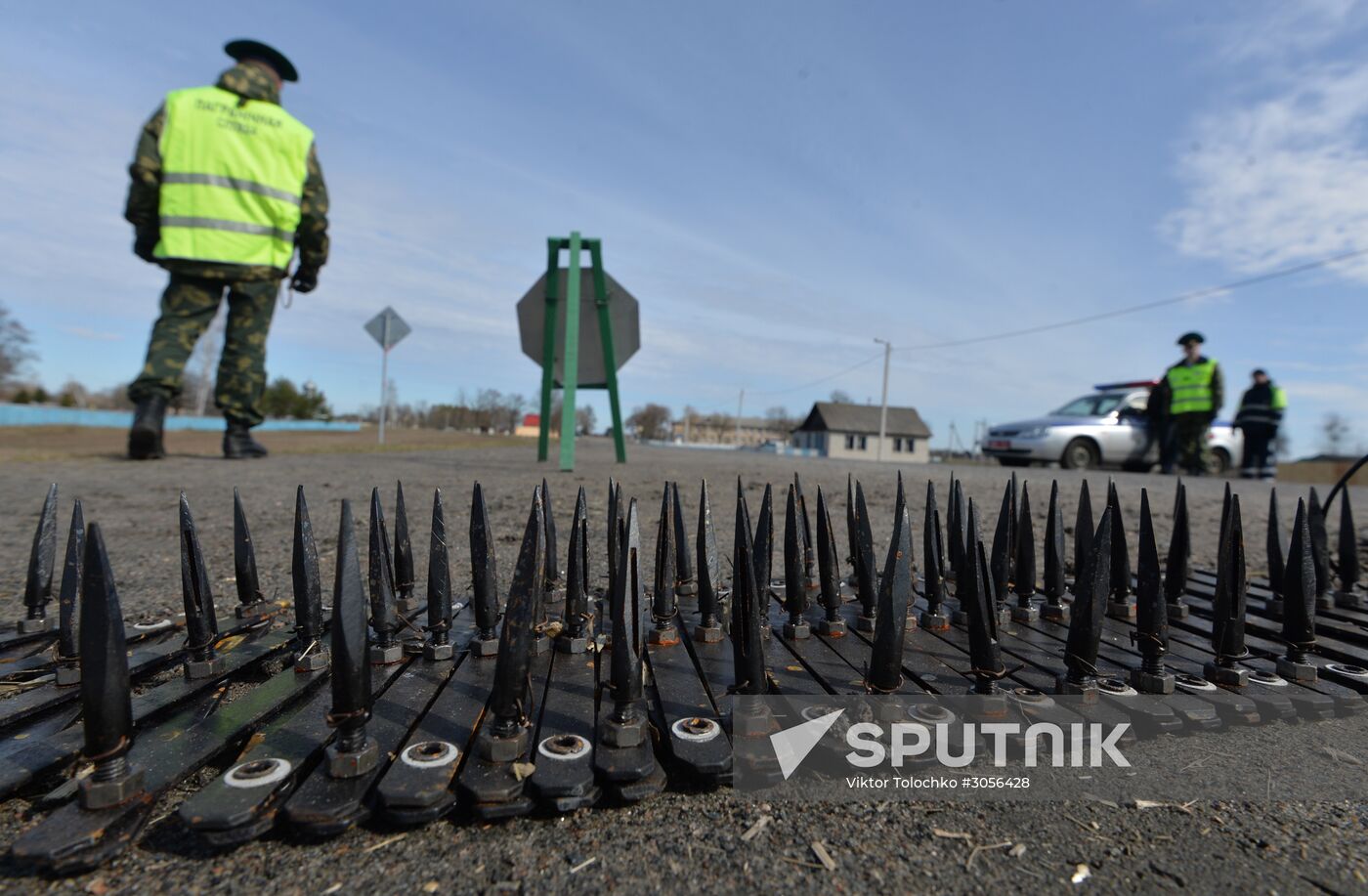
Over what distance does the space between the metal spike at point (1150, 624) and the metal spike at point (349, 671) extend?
1578mm

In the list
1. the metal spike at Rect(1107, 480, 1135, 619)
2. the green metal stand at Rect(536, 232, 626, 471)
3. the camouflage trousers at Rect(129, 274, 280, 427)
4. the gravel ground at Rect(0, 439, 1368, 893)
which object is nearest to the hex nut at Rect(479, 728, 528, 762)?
the gravel ground at Rect(0, 439, 1368, 893)

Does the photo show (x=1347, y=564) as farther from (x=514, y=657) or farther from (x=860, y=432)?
(x=860, y=432)

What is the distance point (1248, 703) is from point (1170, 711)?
22cm

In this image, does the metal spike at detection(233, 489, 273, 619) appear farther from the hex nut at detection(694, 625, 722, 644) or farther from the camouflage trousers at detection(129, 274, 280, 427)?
the camouflage trousers at detection(129, 274, 280, 427)

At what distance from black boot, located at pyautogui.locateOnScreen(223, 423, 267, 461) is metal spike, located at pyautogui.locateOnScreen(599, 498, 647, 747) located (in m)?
7.07

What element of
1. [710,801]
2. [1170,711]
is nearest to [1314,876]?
[1170,711]

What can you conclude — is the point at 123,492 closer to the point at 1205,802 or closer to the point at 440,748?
the point at 440,748

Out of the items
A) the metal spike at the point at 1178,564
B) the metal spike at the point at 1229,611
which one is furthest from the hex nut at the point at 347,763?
the metal spike at the point at 1178,564

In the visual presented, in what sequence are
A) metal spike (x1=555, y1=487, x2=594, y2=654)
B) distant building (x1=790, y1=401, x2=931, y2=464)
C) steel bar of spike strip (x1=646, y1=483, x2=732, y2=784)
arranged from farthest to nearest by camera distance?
distant building (x1=790, y1=401, x2=931, y2=464)
metal spike (x1=555, y1=487, x2=594, y2=654)
steel bar of spike strip (x1=646, y1=483, x2=732, y2=784)

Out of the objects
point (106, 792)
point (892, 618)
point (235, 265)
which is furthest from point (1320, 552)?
point (235, 265)

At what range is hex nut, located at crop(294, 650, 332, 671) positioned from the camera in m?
1.58

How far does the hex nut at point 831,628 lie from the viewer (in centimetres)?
195

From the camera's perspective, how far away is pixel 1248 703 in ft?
4.96

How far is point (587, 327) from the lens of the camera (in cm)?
768
